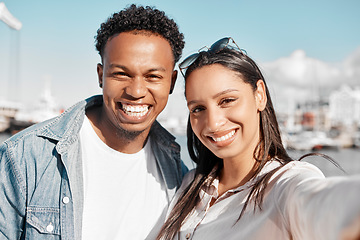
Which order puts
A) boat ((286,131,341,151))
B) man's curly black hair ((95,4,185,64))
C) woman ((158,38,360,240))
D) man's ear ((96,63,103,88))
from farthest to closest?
boat ((286,131,341,151))
man's ear ((96,63,103,88))
man's curly black hair ((95,4,185,64))
woman ((158,38,360,240))

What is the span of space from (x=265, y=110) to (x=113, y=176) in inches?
51.8

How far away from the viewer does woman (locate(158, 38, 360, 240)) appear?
172 centimetres

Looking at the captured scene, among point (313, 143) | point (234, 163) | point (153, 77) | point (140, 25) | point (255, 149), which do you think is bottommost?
point (313, 143)

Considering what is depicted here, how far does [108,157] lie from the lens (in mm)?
2594

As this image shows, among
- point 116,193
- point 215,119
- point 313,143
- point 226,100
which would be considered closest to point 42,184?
point 116,193

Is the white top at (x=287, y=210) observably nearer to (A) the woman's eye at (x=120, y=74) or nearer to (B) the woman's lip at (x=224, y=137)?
(B) the woman's lip at (x=224, y=137)

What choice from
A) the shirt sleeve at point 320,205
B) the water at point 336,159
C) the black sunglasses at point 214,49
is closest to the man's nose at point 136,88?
the black sunglasses at point 214,49

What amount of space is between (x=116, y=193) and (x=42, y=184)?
1.93 ft

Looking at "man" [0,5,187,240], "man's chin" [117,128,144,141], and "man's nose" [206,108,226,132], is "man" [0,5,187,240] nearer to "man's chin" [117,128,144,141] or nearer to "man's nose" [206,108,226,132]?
"man's chin" [117,128,144,141]

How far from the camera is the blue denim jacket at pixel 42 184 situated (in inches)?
81.6

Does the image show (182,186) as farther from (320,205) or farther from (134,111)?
(320,205)

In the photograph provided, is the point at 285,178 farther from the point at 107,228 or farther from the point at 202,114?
the point at 107,228

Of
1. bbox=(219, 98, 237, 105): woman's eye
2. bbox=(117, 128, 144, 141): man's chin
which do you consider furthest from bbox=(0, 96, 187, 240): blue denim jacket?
bbox=(219, 98, 237, 105): woman's eye

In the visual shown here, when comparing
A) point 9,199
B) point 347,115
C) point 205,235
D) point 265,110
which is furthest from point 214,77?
point 347,115
